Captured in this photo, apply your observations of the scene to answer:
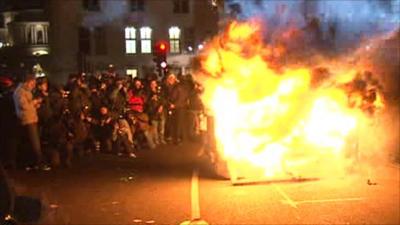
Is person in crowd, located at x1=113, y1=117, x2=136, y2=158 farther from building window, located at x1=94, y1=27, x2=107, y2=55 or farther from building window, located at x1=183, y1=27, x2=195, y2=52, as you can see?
building window, located at x1=183, y1=27, x2=195, y2=52

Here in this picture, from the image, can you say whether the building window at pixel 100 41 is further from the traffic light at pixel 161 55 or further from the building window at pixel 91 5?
the traffic light at pixel 161 55

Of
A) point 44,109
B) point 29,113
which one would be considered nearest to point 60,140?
point 44,109

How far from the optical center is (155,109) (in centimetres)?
1580

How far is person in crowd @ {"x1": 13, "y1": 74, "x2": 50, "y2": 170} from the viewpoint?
478 inches

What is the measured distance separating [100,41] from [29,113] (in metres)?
33.9

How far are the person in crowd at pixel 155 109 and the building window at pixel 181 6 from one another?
3121 centimetres

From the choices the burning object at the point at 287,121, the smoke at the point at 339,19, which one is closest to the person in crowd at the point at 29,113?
the burning object at the point at 287,121

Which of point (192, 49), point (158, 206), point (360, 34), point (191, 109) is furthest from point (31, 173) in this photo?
point (192, 49)

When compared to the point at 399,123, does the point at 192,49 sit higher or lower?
higher

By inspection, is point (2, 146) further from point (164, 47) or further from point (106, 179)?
point (164, 47)

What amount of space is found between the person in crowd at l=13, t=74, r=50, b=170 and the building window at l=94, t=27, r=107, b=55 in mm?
33279

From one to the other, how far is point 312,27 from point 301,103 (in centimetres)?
507

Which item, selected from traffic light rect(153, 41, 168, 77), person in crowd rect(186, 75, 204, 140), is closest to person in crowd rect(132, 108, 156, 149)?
person in crowd rect(186, 75, 204, 140)

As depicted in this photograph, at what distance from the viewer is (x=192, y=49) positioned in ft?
154
